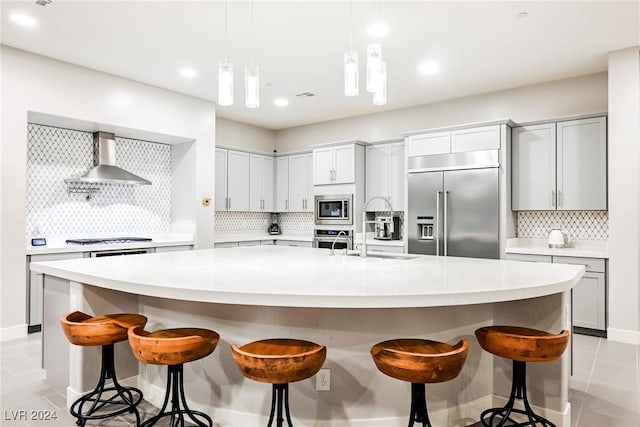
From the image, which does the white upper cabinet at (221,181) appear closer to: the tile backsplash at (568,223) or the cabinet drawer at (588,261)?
the tile backsplash at (568,223)

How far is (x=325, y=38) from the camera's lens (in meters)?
3.81

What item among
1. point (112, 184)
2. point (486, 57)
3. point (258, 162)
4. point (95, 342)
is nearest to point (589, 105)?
point (486, 57)

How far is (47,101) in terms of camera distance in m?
4.22

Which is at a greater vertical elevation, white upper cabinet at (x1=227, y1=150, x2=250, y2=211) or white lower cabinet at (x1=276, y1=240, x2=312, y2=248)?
white upper cabinet at (x1=227, y1=150, x2=250, y2=211)

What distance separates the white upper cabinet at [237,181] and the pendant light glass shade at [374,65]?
14.8 feet

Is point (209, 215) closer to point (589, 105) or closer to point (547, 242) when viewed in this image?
point (547, 242)

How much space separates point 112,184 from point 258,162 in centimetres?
250

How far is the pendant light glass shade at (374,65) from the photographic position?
7.81 feet

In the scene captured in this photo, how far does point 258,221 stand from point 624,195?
5.42 metres

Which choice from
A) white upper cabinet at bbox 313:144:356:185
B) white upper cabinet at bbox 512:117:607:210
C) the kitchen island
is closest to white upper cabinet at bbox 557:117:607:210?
white upper cabinet at bbox 512:117:607:210

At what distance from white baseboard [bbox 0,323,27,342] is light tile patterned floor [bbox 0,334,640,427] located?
0.11m

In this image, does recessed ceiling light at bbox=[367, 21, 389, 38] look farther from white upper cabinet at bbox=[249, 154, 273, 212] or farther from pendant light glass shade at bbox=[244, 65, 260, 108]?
white upper cabinet at bbox=[249, 154, 273, 212]

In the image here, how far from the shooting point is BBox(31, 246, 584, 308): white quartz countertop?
71.1 inches

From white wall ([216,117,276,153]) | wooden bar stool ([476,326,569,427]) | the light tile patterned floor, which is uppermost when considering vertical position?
white wall ([216,117,276,153])
